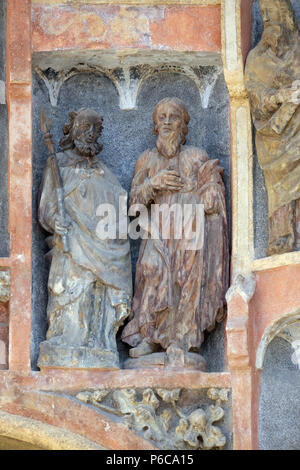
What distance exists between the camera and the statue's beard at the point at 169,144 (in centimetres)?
1590

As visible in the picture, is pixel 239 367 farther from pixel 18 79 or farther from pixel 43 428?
pixel 18 79

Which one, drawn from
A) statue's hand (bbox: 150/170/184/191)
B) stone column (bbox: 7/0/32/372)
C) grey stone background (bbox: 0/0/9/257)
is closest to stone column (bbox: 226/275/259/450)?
statue's hand (bbox: 150/170/184/191)

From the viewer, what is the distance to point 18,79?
15.8 m

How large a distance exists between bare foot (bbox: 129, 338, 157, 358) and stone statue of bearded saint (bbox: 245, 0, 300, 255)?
1.20 metres

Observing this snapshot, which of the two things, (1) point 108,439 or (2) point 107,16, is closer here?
(1) point 108,439

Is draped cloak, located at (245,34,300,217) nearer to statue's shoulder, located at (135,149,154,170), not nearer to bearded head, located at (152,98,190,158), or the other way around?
bearded head, located at (152,98,190,158)

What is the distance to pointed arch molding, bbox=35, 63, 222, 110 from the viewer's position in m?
16.3

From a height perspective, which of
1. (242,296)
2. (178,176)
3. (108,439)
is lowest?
(108,439)

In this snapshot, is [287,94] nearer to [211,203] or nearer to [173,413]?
[211,203]

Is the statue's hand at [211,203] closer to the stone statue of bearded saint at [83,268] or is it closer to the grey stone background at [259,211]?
the grey stone background at [259,211]

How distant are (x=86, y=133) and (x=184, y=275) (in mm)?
1450

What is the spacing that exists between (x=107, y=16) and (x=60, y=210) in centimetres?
171

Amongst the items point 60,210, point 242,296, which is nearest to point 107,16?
point 60,210

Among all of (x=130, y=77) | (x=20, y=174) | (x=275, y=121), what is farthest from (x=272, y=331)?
(x=130, y=77)
